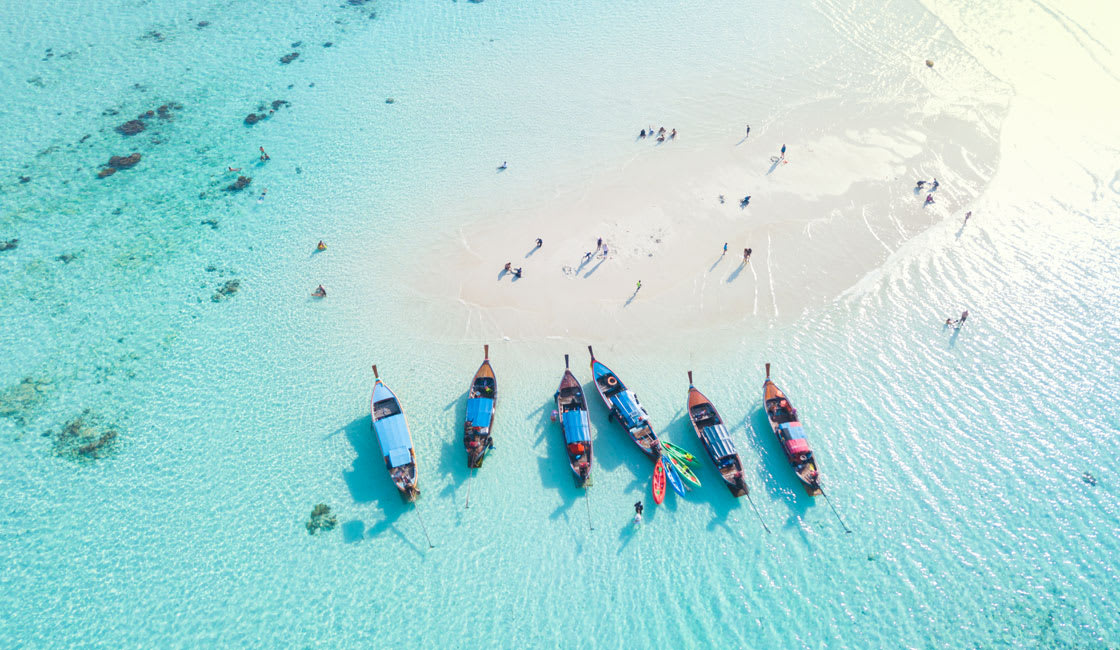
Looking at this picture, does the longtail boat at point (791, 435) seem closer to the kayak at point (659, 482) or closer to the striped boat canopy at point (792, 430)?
the striped boat canopy at point (792, 430)

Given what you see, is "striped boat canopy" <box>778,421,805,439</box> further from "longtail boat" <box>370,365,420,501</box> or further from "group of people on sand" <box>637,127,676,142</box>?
"group of people on sand" <box>637,127,676,142</box>

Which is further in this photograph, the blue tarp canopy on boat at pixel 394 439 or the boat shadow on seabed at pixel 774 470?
the blue tarp canopy on boat at pixel 394 439

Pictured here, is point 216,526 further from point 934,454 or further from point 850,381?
point 934,454

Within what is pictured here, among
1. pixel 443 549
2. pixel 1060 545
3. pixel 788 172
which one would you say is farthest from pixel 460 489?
pixel 788 172

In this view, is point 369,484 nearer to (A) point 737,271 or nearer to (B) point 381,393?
(B) point 381,393

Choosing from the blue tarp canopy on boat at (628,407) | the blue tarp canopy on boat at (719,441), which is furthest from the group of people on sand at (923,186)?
A: the blue tarp canopy on boat at (628,407)
